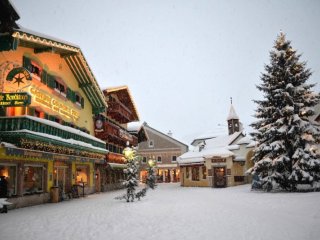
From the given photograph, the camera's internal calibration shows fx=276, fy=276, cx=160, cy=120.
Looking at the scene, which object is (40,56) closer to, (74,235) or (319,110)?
(74,235)

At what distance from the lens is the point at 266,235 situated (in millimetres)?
7492

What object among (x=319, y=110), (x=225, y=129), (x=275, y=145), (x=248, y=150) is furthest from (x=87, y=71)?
(x=225, y=129)

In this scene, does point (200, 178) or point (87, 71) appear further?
point (200, 178)

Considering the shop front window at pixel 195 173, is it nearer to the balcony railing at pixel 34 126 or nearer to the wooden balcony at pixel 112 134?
the wooden balcony at pixel 112 134

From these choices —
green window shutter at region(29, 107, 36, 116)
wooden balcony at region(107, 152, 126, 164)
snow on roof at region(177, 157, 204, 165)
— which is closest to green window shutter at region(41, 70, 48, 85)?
green window shutter at region(29, 107, 36, 116)

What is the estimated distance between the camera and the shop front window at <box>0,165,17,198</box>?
13.6 metres

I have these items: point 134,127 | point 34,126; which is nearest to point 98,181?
point 134,127

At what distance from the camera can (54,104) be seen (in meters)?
18.5

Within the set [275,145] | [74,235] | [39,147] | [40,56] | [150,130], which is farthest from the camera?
[150,130]

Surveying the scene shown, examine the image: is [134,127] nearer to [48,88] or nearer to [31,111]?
[48,88]

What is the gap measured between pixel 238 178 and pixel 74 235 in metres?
28.2

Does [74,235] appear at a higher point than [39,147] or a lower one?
lower

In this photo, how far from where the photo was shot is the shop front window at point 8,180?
13574 mm

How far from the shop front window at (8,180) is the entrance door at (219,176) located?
78.3ft
